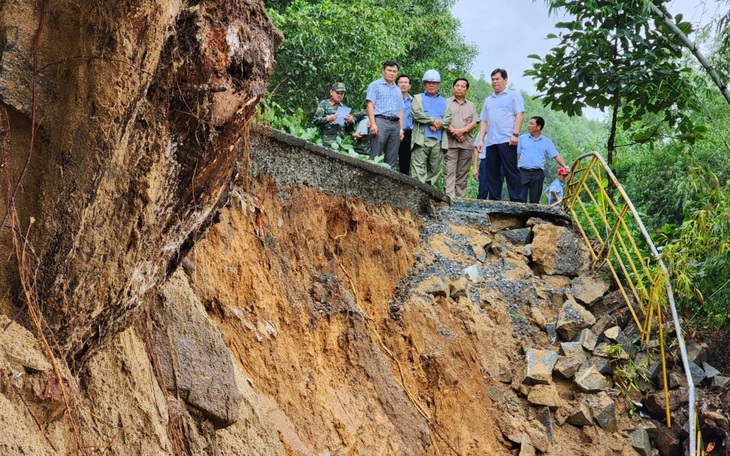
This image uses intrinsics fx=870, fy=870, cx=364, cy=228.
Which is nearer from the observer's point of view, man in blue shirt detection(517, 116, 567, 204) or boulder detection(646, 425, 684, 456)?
boulder detection(646, 425, 684, 456)

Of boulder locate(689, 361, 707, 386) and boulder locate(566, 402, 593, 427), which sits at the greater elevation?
boulder locate(689, 361, 707, 386)

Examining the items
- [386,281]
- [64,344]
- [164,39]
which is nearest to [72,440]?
[64,344]

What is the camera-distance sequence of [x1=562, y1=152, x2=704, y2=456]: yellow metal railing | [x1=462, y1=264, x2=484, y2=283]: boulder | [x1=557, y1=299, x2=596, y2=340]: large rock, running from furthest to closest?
[x1=462, y1=264, x2=484, y2=283]: boulder → [x1=557, y1=299, x2=596, y2=340]: large rock → [x1=562, y1=152, x2=704, y2=456]: yellow metal railing

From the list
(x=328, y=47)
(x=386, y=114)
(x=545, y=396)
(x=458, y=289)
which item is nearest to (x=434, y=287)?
(x=458, y=289)

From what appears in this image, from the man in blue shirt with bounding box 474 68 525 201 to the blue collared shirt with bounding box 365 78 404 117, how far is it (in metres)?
1.40

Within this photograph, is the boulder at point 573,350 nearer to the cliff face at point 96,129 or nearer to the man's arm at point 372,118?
the man's arm at point 372,118

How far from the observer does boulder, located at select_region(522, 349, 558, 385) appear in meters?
8.85

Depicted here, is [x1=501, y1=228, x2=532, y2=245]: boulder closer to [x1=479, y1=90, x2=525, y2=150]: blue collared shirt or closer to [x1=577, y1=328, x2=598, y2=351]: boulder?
[x1=479, y1=90, x2=525, y2=150]: blue collared shirt

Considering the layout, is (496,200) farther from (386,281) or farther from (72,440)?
(72,440)

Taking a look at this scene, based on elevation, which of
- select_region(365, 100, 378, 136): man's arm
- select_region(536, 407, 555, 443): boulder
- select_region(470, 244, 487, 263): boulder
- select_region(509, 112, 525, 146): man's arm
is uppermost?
select_region(509, 112, 525, 146): man's arm

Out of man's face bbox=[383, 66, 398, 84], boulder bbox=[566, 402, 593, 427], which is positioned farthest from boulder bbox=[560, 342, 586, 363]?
man's face bbox=[383, 66, 398, 84]

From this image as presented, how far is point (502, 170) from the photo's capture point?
11516 millimetres

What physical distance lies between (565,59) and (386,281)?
4141 millimetres

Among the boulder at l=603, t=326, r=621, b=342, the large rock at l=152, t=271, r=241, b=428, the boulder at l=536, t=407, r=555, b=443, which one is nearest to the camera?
the large rock at l=152, t=271, r=241, b=428
